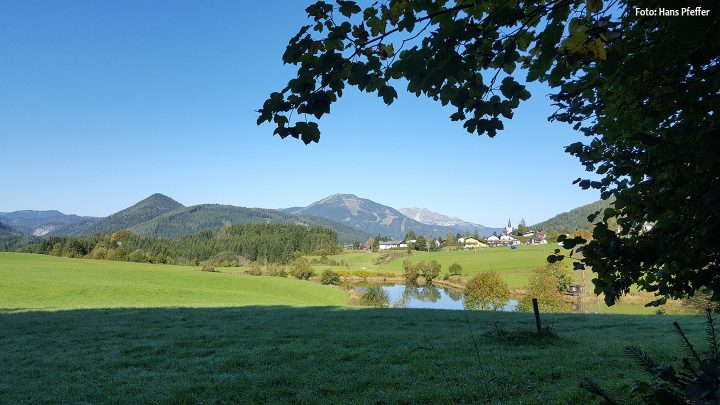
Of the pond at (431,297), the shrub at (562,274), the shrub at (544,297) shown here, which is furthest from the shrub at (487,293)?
the shrub at (562,274)

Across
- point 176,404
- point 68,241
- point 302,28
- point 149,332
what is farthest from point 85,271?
point 302,28

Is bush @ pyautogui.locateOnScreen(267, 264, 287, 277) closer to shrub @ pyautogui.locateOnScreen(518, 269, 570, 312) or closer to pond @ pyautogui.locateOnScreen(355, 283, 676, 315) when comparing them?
pond @ pyautogui.locateOnScreen(355, 283, 676, 315)

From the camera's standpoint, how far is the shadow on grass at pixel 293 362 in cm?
811

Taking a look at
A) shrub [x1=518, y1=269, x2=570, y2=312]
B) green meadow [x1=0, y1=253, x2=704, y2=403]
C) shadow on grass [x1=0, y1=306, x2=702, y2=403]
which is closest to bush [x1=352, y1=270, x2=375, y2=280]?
shrub [x1=518, y1=269, x2=570, y2=312]

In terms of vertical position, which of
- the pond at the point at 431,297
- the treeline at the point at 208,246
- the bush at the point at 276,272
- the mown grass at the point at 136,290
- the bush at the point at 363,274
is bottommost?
the pond at the point at 431,297

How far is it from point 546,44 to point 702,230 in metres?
2.03

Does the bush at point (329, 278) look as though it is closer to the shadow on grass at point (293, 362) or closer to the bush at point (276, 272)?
the bush at point (276, 272)

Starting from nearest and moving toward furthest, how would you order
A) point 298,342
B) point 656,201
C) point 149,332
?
point 656,201 < point 298,342 < point 149,332

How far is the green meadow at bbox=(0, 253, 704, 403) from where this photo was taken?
318 inches

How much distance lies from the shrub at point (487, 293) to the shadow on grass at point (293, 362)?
121ft

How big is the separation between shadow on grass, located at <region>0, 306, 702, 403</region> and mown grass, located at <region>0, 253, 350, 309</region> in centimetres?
1568

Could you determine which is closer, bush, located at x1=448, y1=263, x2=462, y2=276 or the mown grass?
the mown grass

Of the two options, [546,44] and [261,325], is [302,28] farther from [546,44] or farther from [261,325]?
[261,325]

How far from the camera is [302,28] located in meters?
3.36
